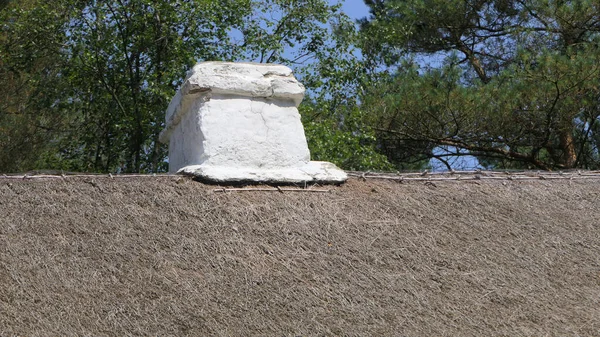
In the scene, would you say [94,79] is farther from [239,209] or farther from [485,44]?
[239,209]

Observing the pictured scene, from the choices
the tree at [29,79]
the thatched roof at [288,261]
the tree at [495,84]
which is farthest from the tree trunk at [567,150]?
the thatched roof at [288,261]

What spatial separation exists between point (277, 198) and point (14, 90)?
10381mm

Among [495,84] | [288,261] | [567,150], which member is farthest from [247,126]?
[567,150]

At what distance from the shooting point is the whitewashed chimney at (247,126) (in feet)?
17.2

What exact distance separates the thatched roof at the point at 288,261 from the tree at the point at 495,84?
22.1 feet

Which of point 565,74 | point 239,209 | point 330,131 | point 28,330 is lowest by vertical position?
point 28,330

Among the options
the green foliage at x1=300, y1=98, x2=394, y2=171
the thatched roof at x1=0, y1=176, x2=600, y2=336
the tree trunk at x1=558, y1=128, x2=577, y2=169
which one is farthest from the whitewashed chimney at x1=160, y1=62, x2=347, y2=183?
the tree trunk at x1=558, y1=128, x2=577, y2=169

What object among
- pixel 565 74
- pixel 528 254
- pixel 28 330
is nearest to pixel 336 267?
pixel 528 254

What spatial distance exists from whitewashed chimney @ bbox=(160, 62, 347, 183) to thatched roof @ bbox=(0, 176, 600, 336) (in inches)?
7.5

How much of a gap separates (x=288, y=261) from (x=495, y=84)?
8.50 metres

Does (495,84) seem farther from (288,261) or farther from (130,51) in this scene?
(288,261)

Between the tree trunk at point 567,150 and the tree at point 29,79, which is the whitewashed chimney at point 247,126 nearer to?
the tree at point 29,79

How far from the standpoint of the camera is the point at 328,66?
1235cm

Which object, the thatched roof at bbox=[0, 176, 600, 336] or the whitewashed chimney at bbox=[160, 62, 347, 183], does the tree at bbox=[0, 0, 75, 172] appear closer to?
the whitewashed chimney at bbox=[160, 62, 347, 183]
